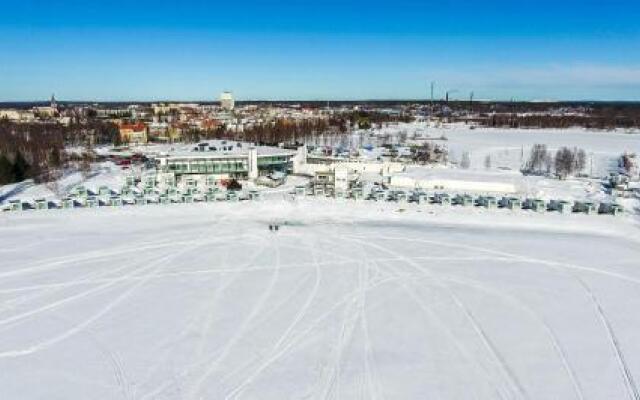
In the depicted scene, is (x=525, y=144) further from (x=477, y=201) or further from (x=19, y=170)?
(x=19, y=170)

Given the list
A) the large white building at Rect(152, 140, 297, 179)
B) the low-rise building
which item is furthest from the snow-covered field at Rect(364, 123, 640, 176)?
the low-rise building

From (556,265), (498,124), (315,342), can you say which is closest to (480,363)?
(315,342)

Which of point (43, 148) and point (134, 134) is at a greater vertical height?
point (134, 134)

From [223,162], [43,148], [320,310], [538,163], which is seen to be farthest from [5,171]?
[538,163]

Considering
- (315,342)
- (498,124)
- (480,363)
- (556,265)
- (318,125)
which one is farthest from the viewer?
(498,124)

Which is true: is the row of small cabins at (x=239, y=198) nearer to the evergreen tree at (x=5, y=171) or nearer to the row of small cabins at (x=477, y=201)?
the row of small cabins at (x=477, y=201)

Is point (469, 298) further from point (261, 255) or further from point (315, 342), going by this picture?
point (261, 255)
